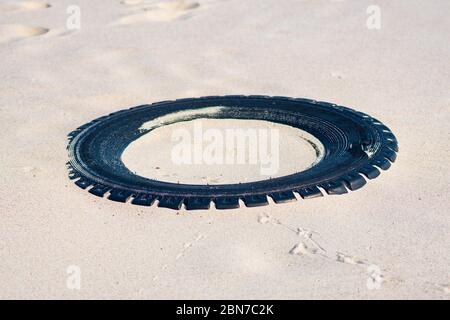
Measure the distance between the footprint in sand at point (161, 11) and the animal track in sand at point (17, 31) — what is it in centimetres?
79

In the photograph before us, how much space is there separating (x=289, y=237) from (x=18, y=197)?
1360 millimetres

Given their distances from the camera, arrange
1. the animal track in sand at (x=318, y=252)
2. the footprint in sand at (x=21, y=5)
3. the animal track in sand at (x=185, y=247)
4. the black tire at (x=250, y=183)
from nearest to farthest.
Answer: the animal track in sand at (x=318, y=252) → the animal track in sand at (x=185, y=247) → the black tire at (x=250, y=183) → the footprint in sand at (x=21, y=5)

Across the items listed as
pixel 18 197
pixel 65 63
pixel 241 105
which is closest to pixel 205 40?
pixel 65 63

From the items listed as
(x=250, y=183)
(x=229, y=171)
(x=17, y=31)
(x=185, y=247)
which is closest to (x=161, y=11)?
(x=17, y=31)

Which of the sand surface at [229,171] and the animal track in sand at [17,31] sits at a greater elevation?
the animal track in sand at [17,31]

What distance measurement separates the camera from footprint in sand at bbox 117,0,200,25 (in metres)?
6.36

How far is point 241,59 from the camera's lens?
522 centimetres

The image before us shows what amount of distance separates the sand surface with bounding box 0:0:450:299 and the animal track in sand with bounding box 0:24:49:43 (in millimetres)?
18

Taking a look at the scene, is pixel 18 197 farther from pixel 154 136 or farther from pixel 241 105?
pixel 241 105

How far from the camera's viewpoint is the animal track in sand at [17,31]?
5953 millimetres

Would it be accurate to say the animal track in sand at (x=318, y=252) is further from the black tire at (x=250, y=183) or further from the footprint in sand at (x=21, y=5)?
the footprint in sand at (x=21, y=5)

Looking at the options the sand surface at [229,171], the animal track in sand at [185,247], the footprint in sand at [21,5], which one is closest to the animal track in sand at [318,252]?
the sand surface at [229,171]

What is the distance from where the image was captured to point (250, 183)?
2.93 m

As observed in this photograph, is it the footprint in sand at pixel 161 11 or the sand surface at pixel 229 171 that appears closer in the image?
the sand surface at pixel 229 171
